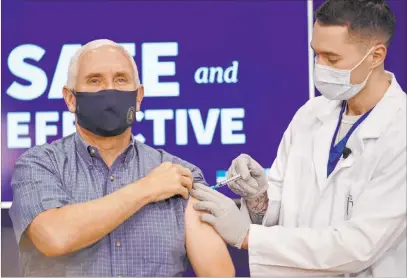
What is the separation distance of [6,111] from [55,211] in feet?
3.47

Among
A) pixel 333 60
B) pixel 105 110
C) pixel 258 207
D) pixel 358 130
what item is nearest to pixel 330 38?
pixel 333 60

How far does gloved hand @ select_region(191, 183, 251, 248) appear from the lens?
2750mm

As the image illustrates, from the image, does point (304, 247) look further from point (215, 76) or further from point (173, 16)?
point (173, 16)

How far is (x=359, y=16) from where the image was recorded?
2.72 meters

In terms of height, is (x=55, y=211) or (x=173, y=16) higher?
(x=173, y=16)

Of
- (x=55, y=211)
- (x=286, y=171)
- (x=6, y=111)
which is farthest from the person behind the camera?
(x=6, y=111)

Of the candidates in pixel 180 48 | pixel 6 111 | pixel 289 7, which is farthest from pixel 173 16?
pixel 6 111

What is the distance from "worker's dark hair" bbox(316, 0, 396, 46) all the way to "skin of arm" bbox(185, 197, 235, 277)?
2.43 ft

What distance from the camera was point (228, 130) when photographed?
3.57m

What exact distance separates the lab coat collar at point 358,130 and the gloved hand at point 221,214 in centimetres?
31

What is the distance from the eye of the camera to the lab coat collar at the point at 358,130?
2.74m

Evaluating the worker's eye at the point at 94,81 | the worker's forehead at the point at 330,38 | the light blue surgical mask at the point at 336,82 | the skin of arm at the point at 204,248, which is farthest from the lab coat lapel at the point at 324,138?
the worker's eye at the point at 94,81

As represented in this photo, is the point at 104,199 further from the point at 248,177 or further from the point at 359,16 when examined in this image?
the point at 359,16

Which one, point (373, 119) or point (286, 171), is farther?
point (286, 171)
